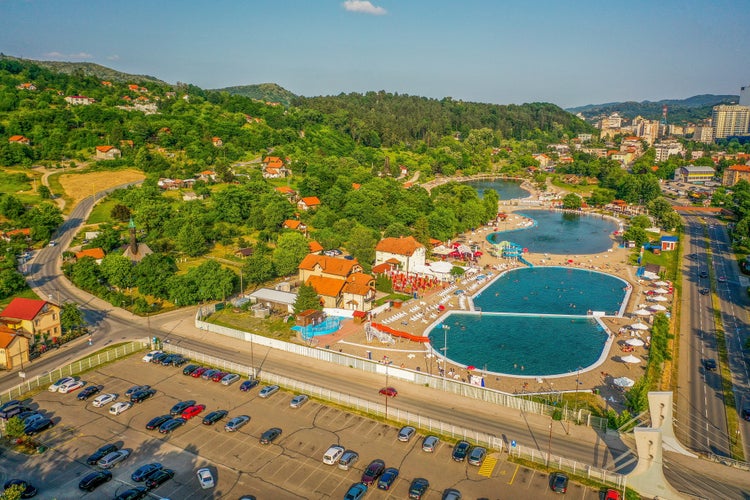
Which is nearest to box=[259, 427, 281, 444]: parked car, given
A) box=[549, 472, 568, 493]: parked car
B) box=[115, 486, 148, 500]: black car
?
box=[115, 486, 148, 500]: black car

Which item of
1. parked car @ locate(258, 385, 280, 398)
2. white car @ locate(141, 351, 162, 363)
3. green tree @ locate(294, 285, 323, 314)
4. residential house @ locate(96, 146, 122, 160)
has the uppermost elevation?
residential house @ locate(96, 146, 122, 160)

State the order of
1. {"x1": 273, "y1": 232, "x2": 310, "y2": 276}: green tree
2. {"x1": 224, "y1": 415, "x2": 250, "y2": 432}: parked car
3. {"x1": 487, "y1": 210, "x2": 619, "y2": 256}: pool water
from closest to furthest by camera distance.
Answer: {"x1": 224, "y1": 415, "x2": 250, "y2": 432}: parked car, {"x1": 273, "y1": 232, "x2": 310, "y2": 276}: green tree, {"x1": 487, "y1": 210, "x2": 619, "y2": 256}: pool water

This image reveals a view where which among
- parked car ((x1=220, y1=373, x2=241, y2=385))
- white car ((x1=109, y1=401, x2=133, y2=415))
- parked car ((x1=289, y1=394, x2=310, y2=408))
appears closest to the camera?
white car ((x1=109, y1=401, x2=133, y2=415))

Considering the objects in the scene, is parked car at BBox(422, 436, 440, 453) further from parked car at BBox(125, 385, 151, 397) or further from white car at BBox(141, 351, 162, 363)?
white car at BBox(141, 351, 162, 363)

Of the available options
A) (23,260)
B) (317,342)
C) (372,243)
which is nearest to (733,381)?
(317,342)

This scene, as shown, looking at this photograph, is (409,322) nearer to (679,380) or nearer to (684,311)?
(679,380)
